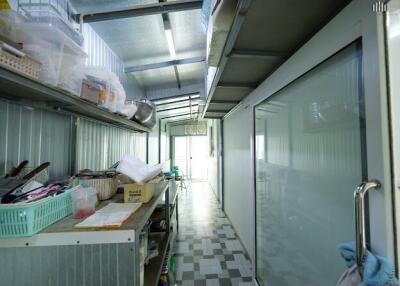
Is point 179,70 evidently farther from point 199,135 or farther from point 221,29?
point 199,135

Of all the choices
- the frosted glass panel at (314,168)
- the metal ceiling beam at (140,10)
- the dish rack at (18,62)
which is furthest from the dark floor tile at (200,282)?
the metal ceiling beam at (140,10)

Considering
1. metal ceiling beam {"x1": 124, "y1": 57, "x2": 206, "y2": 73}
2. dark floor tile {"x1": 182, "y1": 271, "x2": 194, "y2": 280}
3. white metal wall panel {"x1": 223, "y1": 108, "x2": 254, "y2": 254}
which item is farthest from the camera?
metal ceiling beam {"x1": 124, "y1": 57, "x2": 206, "y2": 73}

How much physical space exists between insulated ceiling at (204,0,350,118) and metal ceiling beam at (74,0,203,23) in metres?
0.67

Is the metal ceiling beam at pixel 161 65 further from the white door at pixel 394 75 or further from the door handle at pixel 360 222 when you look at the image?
the door handle at pixel 360 222

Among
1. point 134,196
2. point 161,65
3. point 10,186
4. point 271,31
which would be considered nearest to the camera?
point 10,186

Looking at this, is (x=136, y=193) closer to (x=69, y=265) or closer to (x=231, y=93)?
(x=69, y=265)

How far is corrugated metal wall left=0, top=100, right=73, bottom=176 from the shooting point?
3.64 ft

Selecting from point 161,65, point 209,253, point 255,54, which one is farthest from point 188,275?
point 161,65

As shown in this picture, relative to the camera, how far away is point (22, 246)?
2.55ft

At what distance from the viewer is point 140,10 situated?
1.66 metres

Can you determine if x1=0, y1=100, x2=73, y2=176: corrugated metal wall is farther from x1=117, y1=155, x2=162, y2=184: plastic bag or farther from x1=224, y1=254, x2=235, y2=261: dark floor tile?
x1=224, y1=254, x2=235, y2=261: dark floor tile

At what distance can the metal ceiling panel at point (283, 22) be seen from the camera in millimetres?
817

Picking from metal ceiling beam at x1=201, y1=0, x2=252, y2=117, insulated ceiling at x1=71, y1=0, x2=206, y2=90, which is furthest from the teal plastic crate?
insulated ceiling at x1=71, y1=0, x2=206, y2=90

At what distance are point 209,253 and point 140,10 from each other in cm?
270
